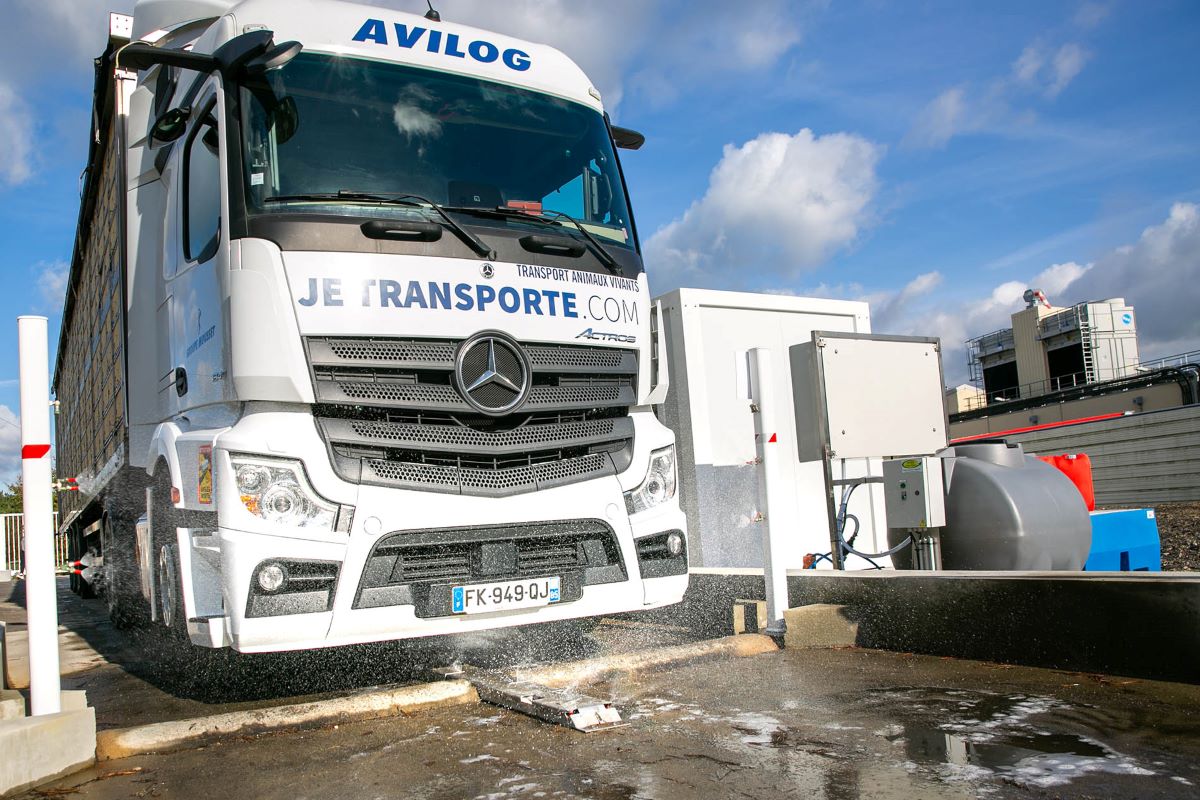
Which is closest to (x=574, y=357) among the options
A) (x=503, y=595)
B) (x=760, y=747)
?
(x=503, y=595)

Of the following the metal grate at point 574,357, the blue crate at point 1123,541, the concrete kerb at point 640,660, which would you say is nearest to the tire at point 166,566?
the concrete kerb at point 640,660

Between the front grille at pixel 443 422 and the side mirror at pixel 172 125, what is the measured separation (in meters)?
1.74

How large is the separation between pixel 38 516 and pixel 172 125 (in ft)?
7.65

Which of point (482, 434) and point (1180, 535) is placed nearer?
point (482, 434)

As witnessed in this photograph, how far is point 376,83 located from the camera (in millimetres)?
4859

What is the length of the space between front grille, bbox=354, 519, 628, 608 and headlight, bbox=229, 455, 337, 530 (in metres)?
0.28

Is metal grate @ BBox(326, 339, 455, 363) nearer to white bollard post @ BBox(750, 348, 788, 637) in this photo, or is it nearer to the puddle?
white bollard post @ BBox(750, 348, 788, 637)

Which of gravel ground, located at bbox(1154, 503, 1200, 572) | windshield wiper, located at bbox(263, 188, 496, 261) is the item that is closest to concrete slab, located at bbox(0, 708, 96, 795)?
windshield wiper, located at bbox(263, 188, 496, 261)

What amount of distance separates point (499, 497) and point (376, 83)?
2.18m

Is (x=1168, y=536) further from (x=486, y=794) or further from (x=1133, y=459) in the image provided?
(x=486, y=794)

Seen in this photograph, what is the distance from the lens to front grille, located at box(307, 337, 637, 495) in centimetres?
423

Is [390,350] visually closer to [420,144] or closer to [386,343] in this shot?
[386,343]

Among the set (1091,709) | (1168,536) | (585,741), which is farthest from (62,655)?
Answer: (1168,536)

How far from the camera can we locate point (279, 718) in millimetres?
4020
